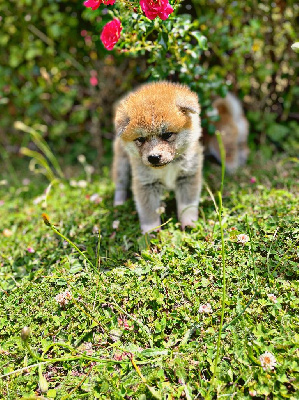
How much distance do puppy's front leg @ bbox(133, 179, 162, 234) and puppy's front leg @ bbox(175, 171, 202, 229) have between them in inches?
7.0

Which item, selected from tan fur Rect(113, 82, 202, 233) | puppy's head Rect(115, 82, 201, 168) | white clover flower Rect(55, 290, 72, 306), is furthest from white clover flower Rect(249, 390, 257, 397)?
puppy's head Rect(115, 82, 201, 168)

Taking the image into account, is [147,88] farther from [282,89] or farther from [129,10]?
[282,89]

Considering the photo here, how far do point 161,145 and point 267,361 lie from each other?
1441mm

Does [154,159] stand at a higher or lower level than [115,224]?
higher

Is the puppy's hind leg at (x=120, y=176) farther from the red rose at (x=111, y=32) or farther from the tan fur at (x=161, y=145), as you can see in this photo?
the red rose at (x=111, y=32)

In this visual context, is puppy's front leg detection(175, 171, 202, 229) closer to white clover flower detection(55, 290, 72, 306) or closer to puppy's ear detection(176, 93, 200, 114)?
puppy's ear detection(176, 93, 200, 114)

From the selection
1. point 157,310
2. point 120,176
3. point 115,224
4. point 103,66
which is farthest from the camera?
point 103,66

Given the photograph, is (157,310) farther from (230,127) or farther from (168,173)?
(230,127)

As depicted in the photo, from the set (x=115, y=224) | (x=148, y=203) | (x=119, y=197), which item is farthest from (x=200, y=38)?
(x=115, y=224)

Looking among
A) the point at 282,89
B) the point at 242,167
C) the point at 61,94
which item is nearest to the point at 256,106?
the point at 282,89

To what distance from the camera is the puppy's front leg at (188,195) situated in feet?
8.80

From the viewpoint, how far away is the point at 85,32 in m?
3.98

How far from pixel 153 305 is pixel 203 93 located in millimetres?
2274

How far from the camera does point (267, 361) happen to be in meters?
1.63
